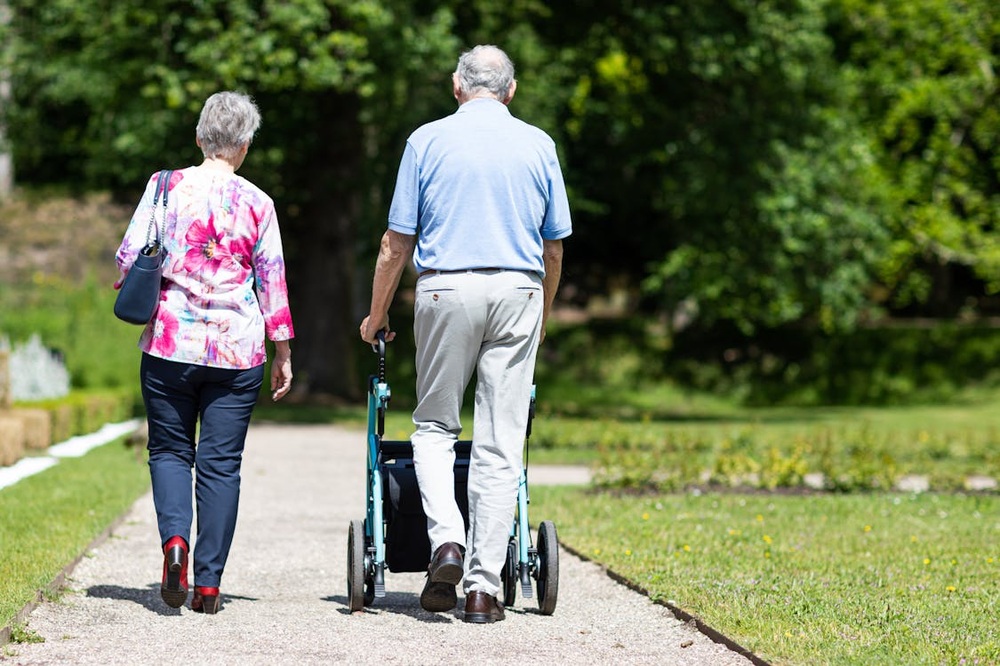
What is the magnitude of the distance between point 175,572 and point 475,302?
4.64 feet

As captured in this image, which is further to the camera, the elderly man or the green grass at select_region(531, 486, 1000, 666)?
the elderly man

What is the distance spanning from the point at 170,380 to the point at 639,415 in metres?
19.4

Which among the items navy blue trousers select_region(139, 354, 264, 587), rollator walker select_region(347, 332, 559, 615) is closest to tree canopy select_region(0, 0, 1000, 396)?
navy blue trousers select_region(139, 354, 264, 587)

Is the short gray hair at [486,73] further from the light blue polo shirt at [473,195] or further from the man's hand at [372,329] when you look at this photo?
the man's hand at [372,329]

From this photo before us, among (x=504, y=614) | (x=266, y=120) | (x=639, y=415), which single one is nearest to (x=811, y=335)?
(x=639, y=415)

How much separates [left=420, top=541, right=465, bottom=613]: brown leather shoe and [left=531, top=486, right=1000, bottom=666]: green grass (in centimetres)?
90

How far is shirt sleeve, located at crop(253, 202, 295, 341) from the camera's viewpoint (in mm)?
5652

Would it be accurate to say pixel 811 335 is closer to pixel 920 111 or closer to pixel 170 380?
pixel 920 111

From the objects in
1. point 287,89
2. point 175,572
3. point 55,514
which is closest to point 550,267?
point 175,572

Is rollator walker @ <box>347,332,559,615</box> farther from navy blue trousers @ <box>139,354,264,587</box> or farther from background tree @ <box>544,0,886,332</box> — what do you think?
background tree @ <box>544,0,886,332</box>

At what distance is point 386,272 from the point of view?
5449 mm

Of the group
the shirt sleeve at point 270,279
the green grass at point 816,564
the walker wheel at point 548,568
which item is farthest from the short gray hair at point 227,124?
the green grass at point 816,564

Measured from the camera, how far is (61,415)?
14156 mm

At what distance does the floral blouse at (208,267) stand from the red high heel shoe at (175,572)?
66 cm
